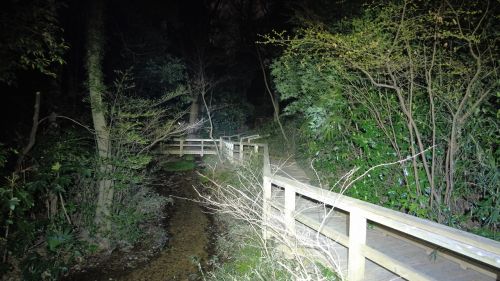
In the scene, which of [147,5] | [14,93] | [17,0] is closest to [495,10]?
[17,0]

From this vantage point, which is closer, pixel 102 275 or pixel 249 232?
pixel 102 275

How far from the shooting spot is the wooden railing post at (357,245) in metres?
2.83

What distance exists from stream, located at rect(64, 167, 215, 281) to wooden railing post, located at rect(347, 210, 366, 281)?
7.70 feet

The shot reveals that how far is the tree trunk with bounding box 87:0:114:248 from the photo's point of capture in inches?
272

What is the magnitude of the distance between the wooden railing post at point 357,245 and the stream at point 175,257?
2.35 metres

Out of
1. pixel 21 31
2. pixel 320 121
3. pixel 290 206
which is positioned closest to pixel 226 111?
pixel 320 121

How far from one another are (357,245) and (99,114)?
6.21 metres

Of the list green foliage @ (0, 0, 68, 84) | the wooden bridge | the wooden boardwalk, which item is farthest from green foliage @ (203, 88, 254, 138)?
the wooden boardwalk

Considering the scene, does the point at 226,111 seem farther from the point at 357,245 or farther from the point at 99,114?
the point at 357,245

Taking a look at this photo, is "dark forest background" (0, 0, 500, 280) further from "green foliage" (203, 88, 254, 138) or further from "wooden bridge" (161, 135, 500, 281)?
"green foliage" (203, 88, 254, 138)

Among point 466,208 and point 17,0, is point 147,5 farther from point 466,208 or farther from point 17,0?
point 466,208

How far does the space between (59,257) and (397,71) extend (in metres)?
6.83

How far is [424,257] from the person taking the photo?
145 inches

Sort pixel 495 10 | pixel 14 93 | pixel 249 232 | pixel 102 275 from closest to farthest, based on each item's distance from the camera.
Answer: pixel 495 10 < pixel 102 275 < pixel 249 232 < pixel 14 93
